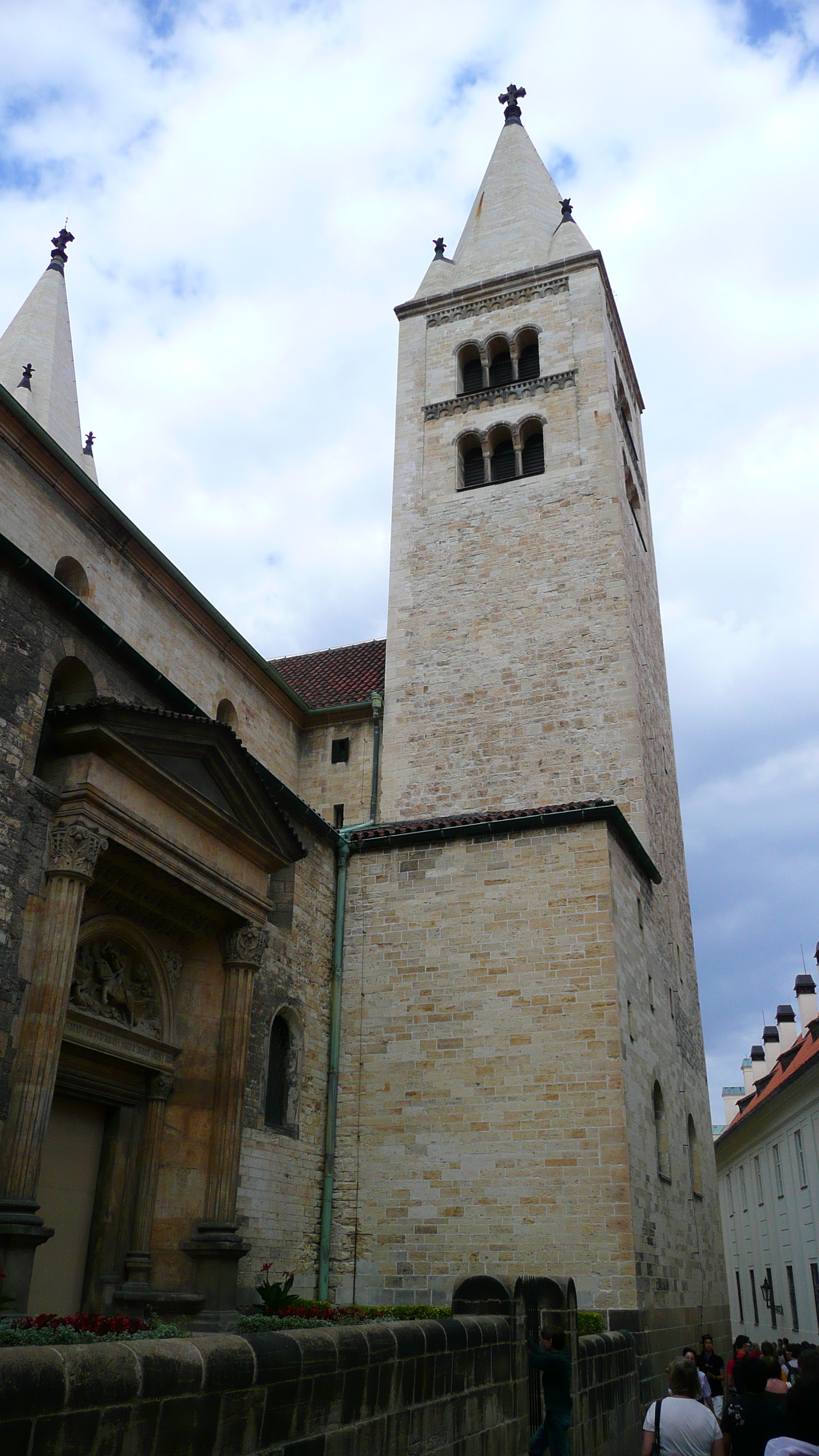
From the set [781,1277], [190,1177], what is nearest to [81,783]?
[190,1177]

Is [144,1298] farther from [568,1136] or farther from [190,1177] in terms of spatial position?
[568,1136]

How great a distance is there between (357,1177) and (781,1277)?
84.3 ft

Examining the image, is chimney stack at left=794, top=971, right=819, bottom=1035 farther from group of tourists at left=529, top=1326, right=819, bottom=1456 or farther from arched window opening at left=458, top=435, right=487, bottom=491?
group of tourists at left=529, top=1326, right=819, bottom=1456

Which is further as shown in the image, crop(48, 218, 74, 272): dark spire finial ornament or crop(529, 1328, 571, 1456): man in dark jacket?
crop(48, 218, 74, 272): dark spire finial ornament

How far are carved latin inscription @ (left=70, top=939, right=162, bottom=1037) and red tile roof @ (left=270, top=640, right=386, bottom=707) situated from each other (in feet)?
37.5

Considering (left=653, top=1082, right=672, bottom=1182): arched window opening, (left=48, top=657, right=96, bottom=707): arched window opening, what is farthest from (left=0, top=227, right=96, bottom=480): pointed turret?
(left=653, top=1082, right=672, bottom=1182): arched window opening

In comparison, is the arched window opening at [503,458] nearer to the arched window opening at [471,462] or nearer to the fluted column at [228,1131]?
the arched window opening at [471,462]

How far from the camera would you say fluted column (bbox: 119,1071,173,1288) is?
1173 cm

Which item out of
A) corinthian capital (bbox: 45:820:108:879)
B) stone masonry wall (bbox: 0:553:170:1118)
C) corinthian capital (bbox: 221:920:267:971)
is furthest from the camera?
corinthian capital (bbox: 221:920:267:971)

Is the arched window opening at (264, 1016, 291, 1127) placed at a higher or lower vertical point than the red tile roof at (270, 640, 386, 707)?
lower

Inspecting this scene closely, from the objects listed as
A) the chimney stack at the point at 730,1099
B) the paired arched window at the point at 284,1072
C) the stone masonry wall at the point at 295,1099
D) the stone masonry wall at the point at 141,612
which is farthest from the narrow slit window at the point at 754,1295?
the paired arched window at the point at 284,1072

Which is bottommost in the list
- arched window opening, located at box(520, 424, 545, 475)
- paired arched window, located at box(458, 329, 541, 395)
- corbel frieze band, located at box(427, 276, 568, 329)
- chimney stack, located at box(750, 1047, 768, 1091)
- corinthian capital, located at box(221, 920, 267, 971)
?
corinthian capital, located at box(221, 920, 267, 971)

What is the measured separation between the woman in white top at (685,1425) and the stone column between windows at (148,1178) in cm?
702

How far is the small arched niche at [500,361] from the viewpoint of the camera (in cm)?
2748
